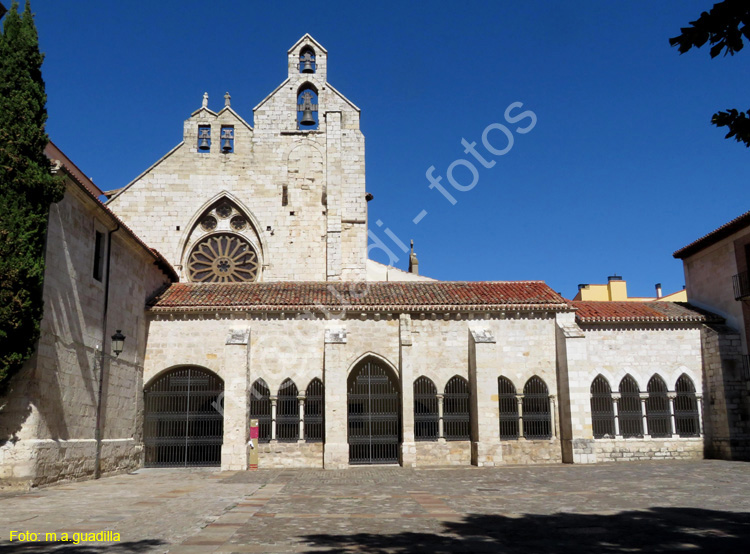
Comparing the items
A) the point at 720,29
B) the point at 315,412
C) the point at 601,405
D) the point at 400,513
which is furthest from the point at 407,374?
the point at 720,29

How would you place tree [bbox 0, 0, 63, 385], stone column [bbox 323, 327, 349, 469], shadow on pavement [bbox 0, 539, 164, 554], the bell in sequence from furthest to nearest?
1. the bell
2. stone column [bbox 323, 327, 349, 469]
3. tree [bbox 0, 0, 63, 385]
4. shadow on pavement [bbox 0, 539, 164, 554]

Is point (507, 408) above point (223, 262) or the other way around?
the other way around

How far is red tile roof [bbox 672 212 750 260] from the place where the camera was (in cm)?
2122

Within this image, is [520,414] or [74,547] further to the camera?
[520,414]

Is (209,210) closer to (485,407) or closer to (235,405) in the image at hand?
(235,405)

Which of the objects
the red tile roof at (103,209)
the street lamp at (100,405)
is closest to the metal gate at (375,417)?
the street lamp at (100,405)

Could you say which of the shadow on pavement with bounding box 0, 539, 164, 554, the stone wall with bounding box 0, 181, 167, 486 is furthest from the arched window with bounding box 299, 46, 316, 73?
the shadow on pavement with bounding box 0, 539, 164, 554

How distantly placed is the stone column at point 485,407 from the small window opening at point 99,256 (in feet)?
37.2

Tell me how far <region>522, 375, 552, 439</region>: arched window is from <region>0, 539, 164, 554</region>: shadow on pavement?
51.1ft

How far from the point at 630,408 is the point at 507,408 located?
14.8ft

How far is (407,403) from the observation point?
20250 millimetres

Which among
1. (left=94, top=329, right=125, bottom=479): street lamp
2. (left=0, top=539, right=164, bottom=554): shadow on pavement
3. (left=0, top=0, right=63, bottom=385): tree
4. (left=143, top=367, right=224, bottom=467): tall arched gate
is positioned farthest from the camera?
(left=143, top=367, right=224, bottom=467): tall arched gate

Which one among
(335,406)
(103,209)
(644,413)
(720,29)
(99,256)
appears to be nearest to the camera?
(720,29)

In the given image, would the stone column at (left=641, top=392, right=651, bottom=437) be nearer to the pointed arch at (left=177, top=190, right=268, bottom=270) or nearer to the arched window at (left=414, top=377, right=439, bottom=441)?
the arched window at (left=414, top=377, right=439, bottom=441)
